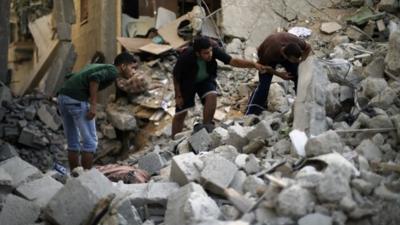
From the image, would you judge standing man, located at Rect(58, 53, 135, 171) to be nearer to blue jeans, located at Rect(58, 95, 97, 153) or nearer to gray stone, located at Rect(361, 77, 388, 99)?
blue jeans, located at Rect(58, 95, 97, 153)

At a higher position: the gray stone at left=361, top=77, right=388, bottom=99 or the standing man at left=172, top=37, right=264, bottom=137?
the gray stone at left=361, top=77, right=388, bottom=99

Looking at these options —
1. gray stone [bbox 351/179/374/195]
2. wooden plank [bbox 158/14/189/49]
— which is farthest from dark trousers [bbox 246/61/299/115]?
wooden plank [bbox 158/14/189/49]

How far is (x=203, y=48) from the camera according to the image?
589 centimetres

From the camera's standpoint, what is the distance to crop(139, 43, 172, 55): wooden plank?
9484mm

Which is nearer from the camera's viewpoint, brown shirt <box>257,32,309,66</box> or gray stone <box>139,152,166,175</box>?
A: gray stone <box>139,152,166,175</box>

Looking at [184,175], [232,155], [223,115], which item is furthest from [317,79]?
[223,115]

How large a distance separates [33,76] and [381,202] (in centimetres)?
729

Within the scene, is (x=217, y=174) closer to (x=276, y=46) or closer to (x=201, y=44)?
(x=201, y=44)

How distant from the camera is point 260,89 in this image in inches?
254

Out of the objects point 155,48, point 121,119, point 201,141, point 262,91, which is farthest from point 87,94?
point 155,48

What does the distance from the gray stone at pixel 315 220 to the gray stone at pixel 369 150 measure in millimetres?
900

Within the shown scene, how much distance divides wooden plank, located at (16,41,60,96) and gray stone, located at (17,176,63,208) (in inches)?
183

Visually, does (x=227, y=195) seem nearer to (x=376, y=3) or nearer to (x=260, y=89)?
(x=260, y=89)

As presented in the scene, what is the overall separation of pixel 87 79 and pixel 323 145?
255 centimetres
